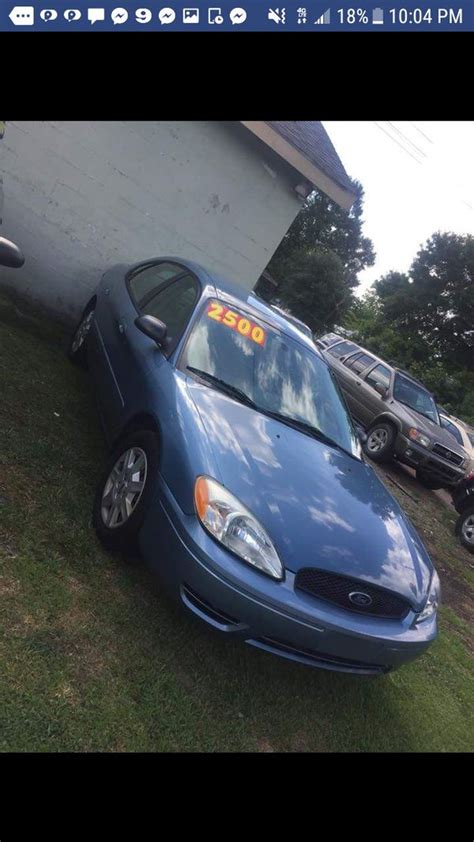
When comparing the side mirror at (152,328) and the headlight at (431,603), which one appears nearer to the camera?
the headlight at (431,603)

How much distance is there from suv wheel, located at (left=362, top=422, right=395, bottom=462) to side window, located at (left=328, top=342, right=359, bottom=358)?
2.61 metres

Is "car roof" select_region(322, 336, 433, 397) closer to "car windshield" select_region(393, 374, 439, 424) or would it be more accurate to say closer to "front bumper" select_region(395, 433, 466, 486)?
"car windshield" select_region(393, 374, 439, 424)

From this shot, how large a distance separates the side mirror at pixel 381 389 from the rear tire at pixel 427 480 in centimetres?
151

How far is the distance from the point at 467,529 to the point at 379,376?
367cm

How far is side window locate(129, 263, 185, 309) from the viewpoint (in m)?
4.20

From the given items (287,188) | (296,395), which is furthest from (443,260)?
(296,395)

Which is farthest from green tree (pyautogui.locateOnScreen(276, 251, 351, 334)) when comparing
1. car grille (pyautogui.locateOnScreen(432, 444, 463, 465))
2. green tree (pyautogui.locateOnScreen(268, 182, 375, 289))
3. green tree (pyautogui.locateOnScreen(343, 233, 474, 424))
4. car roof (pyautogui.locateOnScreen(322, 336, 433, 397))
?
car grille (pyautogui.locateOnScreen(432, 444, 463, 465))

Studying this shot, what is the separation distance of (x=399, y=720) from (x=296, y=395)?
1.99 meters

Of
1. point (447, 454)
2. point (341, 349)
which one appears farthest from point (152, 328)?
point (341, 349)

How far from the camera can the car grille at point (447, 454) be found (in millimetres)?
8703

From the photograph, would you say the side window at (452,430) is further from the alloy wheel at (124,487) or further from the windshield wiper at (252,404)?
the alloy wheel at (124,487)
